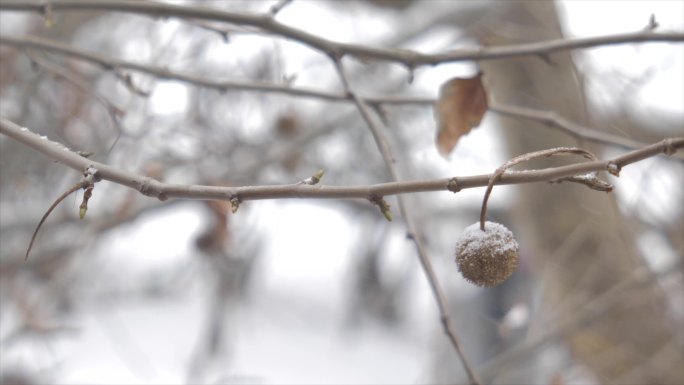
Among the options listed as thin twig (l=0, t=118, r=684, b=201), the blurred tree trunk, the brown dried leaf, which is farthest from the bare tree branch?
the blurred tree trunk

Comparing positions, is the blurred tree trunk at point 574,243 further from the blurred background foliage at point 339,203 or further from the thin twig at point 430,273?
the thin twig at point 430,273

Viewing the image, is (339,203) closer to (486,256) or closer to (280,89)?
(280,89)

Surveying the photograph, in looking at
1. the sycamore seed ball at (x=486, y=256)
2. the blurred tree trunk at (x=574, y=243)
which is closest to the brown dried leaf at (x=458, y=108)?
the sycamore seed ball at (x=486, y=256)

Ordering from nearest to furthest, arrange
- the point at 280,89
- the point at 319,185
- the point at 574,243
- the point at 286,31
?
the point at 319,185 → the point at 286,31 → the point at 280,89 → the point at 574,243

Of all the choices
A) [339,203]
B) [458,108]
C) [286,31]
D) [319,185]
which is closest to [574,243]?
[339,203]

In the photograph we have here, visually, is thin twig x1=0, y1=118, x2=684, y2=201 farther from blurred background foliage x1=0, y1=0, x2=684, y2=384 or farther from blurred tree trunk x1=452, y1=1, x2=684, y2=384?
blurred tree trunk x1=452, y1=1, x2=684, y2=384
